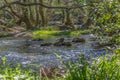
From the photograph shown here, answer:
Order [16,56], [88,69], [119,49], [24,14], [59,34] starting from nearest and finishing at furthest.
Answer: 1. [88,69]
2. [119,49]
3. [16,56]
4. [59,34]
5. [24,14]

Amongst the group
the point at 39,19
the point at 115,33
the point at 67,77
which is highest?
the point at 115,33

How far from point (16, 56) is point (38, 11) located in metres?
26.4

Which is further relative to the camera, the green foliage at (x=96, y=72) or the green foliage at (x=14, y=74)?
the green foliage at (x=96, y=72)

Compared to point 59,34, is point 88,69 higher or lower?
higher

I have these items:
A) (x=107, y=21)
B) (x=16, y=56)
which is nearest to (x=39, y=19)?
(x=16, y=56)

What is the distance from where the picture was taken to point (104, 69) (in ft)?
23.2

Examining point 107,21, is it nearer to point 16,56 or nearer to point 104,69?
point 104,69

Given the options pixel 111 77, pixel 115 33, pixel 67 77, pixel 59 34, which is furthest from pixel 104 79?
pixel 59 34

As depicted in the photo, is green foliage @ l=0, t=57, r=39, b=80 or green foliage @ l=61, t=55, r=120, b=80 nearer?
green foliage @ l=0, t=57, r=39, b=80

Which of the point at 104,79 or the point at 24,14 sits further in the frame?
the point at 24,14

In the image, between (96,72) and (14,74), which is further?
(96,72)

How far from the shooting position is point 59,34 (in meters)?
35.8

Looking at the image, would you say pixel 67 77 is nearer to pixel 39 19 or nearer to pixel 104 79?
pixel 104 79

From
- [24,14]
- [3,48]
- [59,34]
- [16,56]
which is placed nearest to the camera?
[16,56]
